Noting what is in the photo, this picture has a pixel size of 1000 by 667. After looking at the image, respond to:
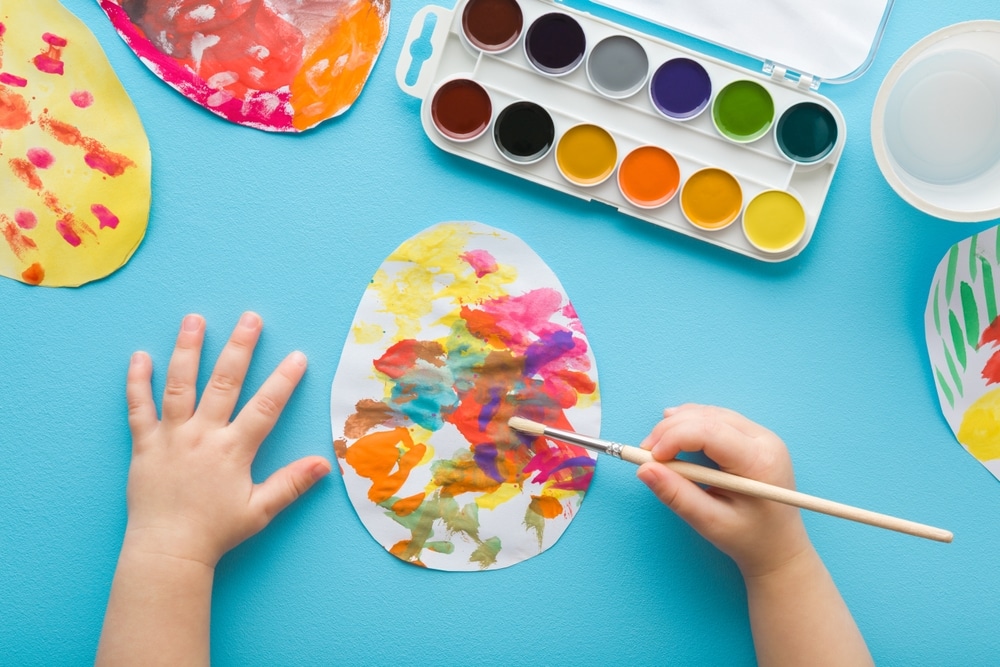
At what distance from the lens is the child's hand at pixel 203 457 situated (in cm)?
77

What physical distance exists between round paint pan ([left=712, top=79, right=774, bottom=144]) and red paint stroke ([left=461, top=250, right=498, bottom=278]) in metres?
0.27

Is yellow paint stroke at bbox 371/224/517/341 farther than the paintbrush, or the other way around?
yellow paint stroke at bbox 371/224/517/341

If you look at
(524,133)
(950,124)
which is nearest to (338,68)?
(524,133)

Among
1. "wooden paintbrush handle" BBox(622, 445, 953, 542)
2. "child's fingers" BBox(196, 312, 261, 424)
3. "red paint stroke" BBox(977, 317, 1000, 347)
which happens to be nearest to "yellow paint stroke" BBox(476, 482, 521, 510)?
"wooden paintbrush handle" BBox(622, 445, 953, 542)

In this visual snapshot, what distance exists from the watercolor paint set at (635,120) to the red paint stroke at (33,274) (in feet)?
1.43

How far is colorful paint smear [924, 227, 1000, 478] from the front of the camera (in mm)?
816

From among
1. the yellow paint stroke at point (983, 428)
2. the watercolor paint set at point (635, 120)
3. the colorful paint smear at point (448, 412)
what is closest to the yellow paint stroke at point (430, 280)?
the colorful paint smear at point (448, 412)

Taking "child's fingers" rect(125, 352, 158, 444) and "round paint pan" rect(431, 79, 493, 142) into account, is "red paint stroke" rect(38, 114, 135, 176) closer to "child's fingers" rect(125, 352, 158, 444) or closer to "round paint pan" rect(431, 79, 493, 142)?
"child's fingers" rect(125, 352, 158, 444)

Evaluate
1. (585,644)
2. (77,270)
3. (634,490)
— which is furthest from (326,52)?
(585,644)

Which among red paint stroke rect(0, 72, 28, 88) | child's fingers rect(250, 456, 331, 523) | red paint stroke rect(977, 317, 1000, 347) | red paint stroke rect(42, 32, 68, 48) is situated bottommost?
child's fingers rect(250, 456, 331, 523)

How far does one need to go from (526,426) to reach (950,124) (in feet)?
1.75

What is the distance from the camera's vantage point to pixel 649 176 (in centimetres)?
80

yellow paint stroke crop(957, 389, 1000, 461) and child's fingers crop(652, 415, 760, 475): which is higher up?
yellow paint stroke crop(957, 389, 1000, 461)

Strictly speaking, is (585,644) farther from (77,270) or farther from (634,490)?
(77,270)
